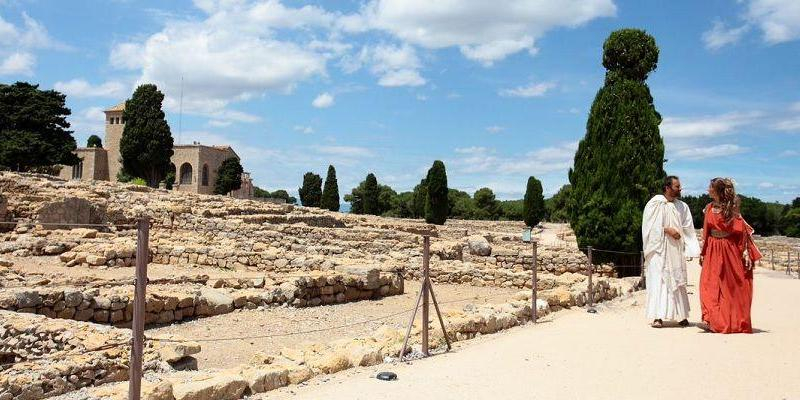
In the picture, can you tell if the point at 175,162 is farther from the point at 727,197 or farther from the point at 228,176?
the point at 727,197

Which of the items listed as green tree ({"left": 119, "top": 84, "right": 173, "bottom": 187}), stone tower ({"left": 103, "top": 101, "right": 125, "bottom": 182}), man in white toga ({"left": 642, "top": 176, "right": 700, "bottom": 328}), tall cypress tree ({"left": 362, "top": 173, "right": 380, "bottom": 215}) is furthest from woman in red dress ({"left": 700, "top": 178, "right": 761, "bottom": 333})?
stone tower ({"left": 103, "top": 101, "right": 125, "bottom": 182})

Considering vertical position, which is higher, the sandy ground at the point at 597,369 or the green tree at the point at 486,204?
the green tree at the point at 486,204

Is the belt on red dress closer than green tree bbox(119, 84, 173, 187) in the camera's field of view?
Yes

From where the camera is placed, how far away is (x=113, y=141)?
6488 centimetres

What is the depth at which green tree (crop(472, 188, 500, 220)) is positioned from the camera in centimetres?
7756

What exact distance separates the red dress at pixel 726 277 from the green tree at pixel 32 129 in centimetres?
5069

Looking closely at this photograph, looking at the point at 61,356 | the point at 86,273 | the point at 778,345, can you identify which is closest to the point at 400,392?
the point at 61,356

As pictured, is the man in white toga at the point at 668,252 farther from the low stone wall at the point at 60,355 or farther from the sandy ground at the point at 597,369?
the low stone wall at the point at 60,355

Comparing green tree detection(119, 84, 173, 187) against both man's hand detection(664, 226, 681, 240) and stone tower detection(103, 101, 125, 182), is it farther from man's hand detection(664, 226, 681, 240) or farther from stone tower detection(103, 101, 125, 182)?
man's hand detection(664, 226, 681, 240)

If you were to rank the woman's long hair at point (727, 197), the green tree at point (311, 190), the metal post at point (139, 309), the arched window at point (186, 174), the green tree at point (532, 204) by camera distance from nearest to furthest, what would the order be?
the metal post at point (139, 309)
the woman's long hair at point (727, 197)
the green tree at point (532, 204)
the arched window at point (186, 174)
the green tree at point (311, 190)

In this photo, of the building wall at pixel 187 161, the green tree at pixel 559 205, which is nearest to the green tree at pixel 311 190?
the building wall at pixel 187 161

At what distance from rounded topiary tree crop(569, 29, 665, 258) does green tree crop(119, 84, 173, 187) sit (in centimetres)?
4032

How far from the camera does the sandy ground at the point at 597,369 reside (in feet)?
16.4

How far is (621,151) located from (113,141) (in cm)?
6121
